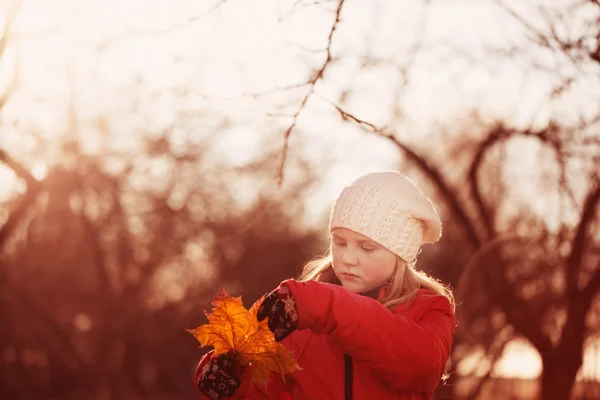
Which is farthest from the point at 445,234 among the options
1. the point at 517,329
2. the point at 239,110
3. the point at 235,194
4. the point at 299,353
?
the point at 299,353

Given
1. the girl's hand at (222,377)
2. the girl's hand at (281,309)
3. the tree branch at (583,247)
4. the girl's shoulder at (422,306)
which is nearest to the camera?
the girl's hand at (281,309)

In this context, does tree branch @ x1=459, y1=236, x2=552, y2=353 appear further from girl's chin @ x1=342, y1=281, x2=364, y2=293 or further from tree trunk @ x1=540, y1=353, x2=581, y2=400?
girl's chin @ x1=342, y1=281, x2=364, y2=293

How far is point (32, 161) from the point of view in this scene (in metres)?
13.4

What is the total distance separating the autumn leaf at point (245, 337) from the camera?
2.75 m

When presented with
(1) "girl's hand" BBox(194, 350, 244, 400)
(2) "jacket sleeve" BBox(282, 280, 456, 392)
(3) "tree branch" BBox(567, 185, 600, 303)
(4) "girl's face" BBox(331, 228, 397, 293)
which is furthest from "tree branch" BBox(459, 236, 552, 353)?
(1) "girl's hand" BBox(194, 350, 244, 400)

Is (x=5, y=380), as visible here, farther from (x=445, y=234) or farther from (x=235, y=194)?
(x=445, y=234)

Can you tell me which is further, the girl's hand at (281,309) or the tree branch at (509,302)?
the tree branch at (509,302)

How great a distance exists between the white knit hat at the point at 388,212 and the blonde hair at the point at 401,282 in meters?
0.05

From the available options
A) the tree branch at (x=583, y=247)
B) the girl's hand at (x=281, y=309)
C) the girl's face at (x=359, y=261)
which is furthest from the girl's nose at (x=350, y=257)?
the tree branch at (x=583, y=247)

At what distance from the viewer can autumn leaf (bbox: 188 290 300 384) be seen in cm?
275

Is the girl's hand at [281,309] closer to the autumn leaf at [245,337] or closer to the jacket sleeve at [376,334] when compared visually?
the jacket sleeve at [376,334]

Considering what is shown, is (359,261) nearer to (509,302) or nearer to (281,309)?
(281,309)

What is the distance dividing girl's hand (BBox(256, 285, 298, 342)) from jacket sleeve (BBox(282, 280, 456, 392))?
18mm

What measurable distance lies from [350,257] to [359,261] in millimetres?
37
